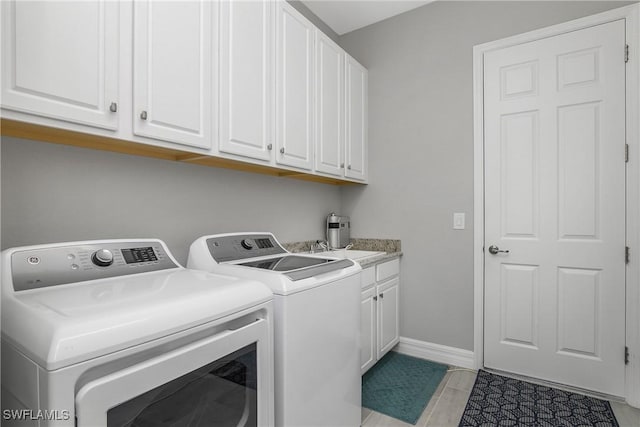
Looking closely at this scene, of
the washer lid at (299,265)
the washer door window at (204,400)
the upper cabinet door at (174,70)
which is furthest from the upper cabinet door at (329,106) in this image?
the washer door window at (204,400)

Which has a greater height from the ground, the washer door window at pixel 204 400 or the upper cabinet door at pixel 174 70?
the upper cabinet door at pixel 174 70

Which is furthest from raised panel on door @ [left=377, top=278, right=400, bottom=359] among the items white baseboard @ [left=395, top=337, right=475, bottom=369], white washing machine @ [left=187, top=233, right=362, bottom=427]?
white washing machine @ [left=187, top=233, right=362, bottom=427]

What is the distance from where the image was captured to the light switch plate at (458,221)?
2517mm

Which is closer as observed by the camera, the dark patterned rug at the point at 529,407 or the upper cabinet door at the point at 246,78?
the upper cabinet door at the point at 246,78

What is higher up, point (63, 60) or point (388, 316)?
point (63, 60)

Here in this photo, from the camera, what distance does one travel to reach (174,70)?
1.35 metres

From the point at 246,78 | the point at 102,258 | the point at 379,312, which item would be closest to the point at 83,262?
the point at 102,258

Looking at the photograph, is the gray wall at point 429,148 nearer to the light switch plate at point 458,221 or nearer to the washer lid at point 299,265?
the light switch plate at point 458,221

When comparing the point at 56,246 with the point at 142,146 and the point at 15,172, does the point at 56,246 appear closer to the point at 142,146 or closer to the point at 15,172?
the point at 15,172

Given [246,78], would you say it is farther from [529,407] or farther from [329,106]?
[529,407]

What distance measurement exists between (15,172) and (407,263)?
2.47m

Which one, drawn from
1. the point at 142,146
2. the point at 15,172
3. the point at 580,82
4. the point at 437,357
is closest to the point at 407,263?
the point at 437,357

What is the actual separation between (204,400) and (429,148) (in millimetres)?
2346

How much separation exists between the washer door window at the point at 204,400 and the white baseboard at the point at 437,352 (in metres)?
1.89
